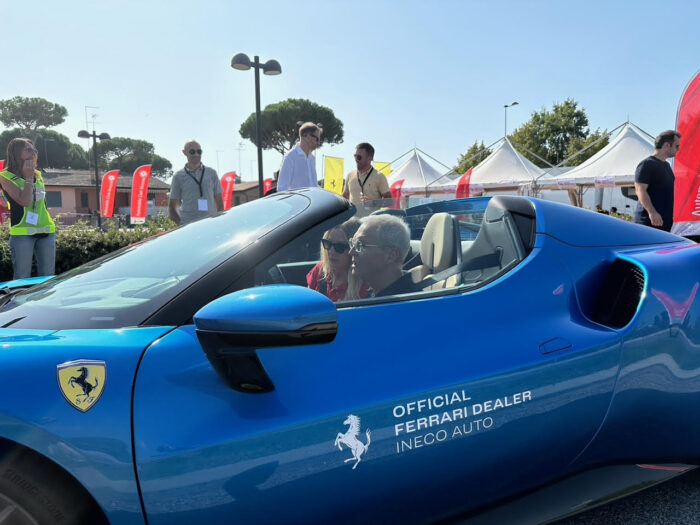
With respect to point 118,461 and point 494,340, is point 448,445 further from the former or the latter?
point 118,461

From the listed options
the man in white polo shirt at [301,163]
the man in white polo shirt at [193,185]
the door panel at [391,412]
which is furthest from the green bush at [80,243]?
the door panel at [391,412]

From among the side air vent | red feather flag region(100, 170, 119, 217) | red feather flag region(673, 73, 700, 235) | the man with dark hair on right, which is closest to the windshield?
the side air vent

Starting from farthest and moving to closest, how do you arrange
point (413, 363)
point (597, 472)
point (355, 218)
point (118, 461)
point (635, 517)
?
point (635, 517), point (355, 218), point (597, 472), point (413, 363), point (118, 461)

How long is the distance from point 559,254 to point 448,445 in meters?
0.68

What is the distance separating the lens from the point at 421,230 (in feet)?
5.79

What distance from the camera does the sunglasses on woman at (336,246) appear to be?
1.51 meters

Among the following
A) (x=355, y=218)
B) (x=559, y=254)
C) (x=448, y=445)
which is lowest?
(x=448, y=445)

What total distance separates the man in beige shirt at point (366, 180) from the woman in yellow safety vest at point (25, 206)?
2639mm

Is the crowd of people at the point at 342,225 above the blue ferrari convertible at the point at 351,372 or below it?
above

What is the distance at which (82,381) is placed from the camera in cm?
105

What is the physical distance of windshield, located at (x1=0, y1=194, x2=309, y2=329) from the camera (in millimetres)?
1258

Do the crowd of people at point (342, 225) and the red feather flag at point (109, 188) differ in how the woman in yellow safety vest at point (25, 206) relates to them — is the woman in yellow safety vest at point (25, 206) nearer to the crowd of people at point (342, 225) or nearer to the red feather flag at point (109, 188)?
the crowd of people at point (342, 225)

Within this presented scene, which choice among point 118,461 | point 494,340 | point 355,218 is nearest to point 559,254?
point 494,340

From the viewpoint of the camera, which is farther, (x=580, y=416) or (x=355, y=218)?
(x=355, y=218)
